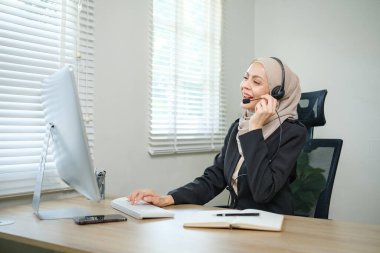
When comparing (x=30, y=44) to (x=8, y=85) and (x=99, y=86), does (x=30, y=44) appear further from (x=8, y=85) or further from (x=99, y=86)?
(x=99, y=86)

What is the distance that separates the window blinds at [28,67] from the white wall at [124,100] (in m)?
0.17

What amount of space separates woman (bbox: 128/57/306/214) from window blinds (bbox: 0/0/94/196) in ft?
1.69

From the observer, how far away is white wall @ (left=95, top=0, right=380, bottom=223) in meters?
2.02

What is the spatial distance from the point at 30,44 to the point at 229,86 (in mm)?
1693

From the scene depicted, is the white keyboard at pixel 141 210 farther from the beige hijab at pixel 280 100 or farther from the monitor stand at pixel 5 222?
the beige hijab at pixel 280 100

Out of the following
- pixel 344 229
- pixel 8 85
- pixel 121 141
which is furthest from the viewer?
pixel 121 141

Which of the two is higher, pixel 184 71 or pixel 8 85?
pixel 184 71

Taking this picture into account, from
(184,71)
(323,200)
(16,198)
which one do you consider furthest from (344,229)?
(184,71)

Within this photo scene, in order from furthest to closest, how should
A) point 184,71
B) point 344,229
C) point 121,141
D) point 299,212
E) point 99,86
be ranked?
point 184,71, point 121,141, point 99,86, point 299,212, point 344,229

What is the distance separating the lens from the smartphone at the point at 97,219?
45.7 inches

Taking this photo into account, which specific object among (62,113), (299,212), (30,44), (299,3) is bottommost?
(299,212)

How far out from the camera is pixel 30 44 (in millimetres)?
1627

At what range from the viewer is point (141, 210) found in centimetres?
127

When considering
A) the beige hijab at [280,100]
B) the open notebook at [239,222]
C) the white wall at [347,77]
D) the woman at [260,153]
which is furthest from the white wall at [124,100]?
the white wall at [347,77]
